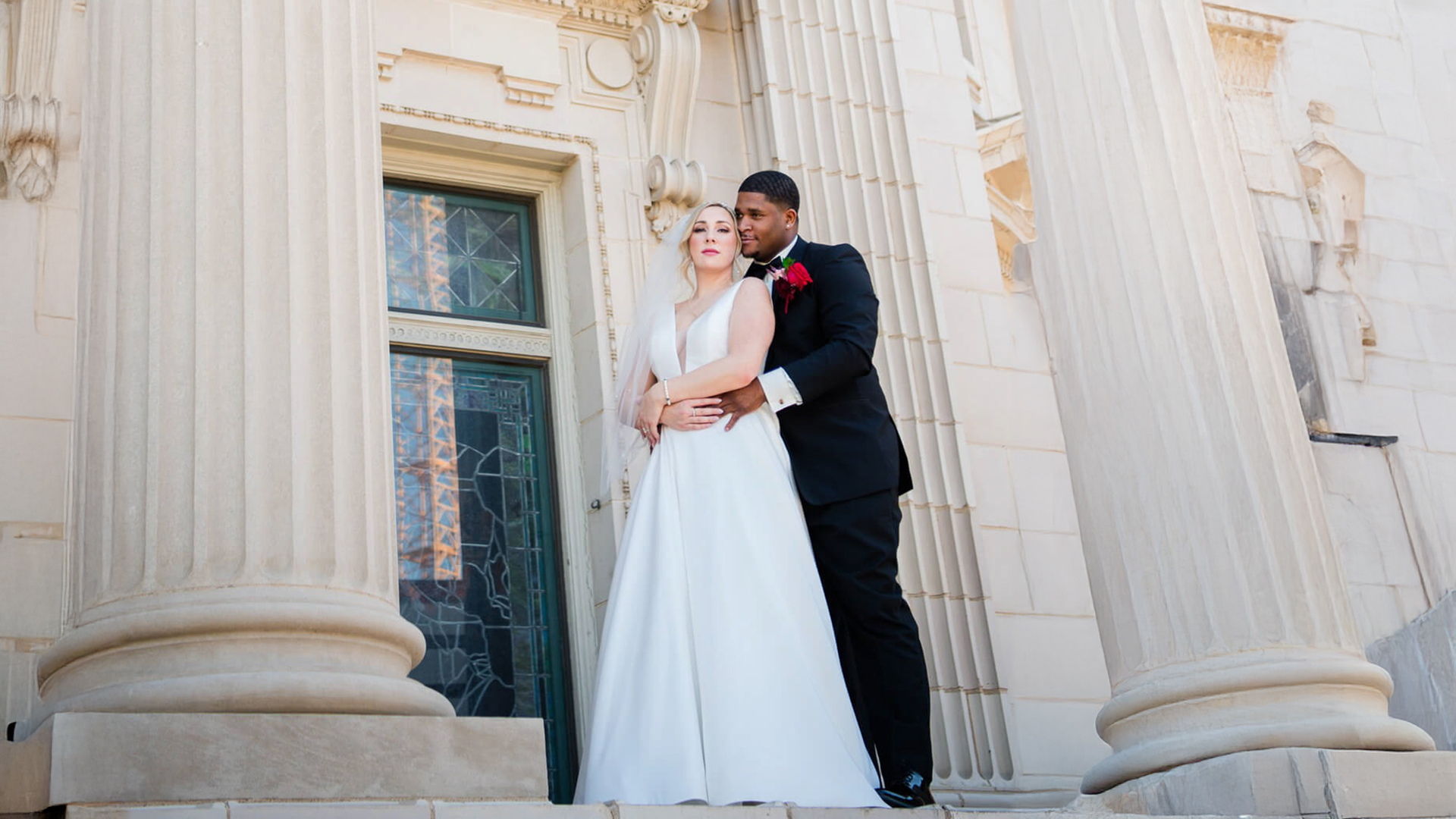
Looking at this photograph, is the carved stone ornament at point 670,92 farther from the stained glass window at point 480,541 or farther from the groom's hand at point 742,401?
the groom's hand at point 742,401

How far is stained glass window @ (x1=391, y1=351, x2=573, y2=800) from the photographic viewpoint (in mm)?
7723

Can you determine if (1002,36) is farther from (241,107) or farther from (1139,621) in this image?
(241,107)

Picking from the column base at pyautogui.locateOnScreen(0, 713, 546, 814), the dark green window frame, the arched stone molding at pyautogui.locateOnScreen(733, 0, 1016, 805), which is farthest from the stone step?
the dark green window frame

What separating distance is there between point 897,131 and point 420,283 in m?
2.94

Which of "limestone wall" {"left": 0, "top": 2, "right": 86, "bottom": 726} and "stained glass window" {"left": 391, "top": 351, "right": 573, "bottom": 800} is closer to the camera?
"limestone wall" {"left": 0, "top": 2, "right": 86, "bottom": 726}

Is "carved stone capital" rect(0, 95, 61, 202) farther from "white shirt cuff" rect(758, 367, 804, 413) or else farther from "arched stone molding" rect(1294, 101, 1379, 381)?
"arched stone molding" rect(1294, 101, 1379, 381)

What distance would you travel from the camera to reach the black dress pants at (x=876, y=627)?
5.65 metres

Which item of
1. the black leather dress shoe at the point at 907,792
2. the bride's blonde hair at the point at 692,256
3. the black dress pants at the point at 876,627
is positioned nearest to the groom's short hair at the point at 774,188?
the bride's blonde hair at the point at 692,256

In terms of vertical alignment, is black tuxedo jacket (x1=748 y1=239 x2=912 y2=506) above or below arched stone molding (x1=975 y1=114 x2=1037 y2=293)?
below

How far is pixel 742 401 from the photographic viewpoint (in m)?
6.03

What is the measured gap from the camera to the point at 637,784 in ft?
17.5

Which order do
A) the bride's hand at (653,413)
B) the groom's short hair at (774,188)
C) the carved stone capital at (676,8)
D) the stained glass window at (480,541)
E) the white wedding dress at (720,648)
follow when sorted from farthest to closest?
1. the carved stone capital at (676,8)
2. the stained glass window at (480,541)
3. the groom's short hair at (774,188)
4. the bride's hand at (653,413)
5. the white wedding dress at (720,648)

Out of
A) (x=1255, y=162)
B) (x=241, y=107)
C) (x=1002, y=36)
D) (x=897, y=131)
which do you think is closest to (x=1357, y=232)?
(x=1255, y=162)

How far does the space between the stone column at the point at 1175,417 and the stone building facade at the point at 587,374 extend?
2cm
